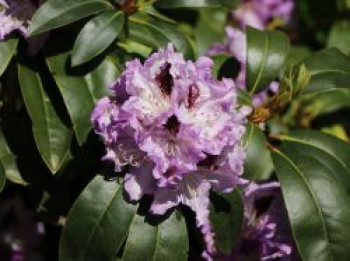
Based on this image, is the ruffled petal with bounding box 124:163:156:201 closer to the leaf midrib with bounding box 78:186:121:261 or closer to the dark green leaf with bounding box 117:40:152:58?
the leaf midrib with bounding box 78:186:121:261

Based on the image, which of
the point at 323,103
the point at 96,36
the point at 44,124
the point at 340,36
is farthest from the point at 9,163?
the point at 340,36

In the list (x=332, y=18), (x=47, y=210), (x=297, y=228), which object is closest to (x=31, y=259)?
(x=47, y=210)

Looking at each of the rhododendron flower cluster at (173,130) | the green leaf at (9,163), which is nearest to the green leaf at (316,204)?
the rhododendron flower cluster at (173,130)

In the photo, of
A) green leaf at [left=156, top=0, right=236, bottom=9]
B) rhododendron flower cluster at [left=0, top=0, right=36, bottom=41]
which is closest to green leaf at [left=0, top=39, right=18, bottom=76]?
rhododendron flower cluster at [left=0, top=0, right=36, bottom=41]

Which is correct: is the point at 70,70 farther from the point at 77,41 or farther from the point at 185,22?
the point at 185,22

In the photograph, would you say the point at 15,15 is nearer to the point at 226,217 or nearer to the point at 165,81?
the point at 165,81

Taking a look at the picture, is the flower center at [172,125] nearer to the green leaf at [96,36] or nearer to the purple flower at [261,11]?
the green leaf at [96,36]

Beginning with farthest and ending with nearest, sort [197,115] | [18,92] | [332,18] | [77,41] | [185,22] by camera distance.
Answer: [332,18]
[185,22]
[18,92]
[77,41]
[197,115]
